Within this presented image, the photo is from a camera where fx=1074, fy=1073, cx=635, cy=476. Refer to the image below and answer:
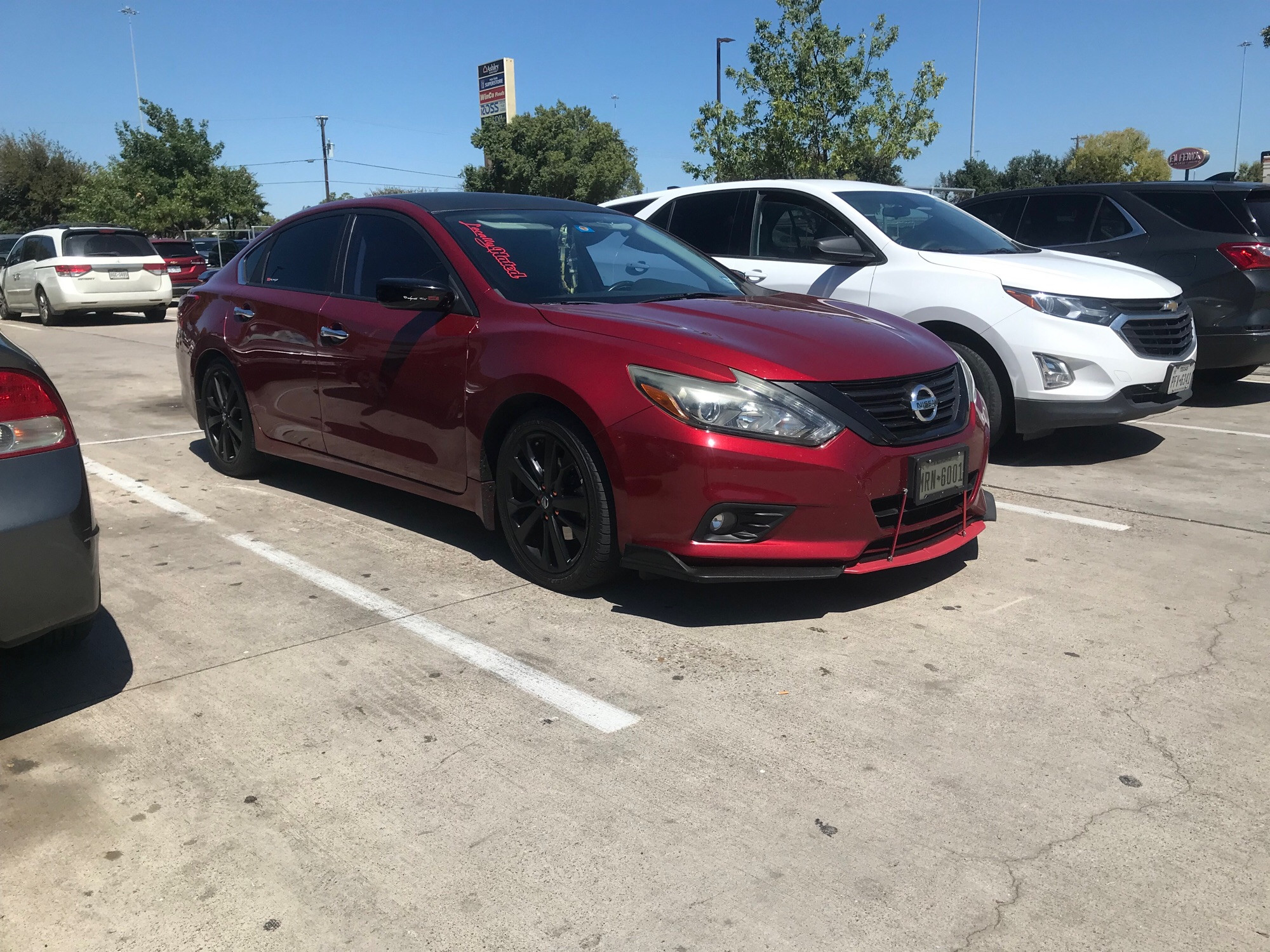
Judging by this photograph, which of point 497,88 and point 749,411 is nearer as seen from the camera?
point 749,411

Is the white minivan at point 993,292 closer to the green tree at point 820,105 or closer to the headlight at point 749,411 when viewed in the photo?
the headlight at point 749,411

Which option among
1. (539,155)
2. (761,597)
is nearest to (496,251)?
(761,597)

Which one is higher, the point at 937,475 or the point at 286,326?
the point at 286,326

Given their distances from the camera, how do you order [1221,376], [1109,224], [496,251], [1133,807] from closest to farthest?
[1133,807]
[496,251]
[1109,224]
[1221,376]

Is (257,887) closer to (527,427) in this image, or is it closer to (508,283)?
(527,427)

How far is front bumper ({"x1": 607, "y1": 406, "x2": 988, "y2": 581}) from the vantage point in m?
3.68

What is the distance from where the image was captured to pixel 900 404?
396 cm

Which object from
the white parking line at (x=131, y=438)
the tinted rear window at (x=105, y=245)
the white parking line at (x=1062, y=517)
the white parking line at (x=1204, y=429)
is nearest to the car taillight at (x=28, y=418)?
the white parking line at (x=1062, y=517)

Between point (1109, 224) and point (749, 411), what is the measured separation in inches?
266

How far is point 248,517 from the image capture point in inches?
218

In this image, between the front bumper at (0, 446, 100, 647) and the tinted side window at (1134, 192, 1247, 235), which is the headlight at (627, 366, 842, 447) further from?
the tinted side window at (1134, 192, 1247, 235)

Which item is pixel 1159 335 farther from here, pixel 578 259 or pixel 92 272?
pixel 92 272

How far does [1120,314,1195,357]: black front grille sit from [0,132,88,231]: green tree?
170ft

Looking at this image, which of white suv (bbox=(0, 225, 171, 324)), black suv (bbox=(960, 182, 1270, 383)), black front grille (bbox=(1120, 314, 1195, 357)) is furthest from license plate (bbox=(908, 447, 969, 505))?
white suv (bbox=(0, 225, 171, 324))
